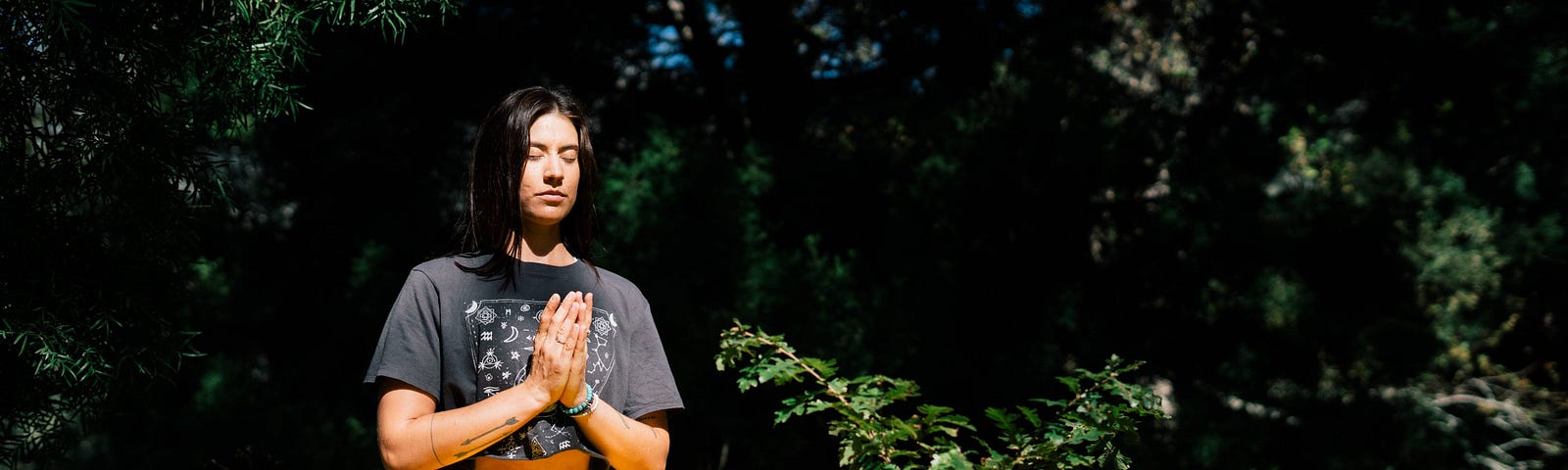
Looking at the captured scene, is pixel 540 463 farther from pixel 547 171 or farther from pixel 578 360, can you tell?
pixel 547 171

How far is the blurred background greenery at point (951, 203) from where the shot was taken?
5621 mm

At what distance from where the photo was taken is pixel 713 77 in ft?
23.0

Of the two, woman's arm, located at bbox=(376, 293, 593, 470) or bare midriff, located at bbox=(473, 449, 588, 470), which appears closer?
woman's arm, located at bbox=(376, 293, 593, 470)

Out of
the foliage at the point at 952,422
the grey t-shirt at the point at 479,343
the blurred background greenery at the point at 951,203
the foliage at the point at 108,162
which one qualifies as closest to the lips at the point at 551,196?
the grey t-shirt at the point at 479,343

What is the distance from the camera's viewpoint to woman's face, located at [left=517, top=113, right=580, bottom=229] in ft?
6.39

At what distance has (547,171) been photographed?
1.95 m

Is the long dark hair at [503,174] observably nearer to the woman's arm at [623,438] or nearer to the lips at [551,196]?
the lips at [551,196]

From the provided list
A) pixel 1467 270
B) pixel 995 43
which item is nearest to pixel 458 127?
pixel 995 43

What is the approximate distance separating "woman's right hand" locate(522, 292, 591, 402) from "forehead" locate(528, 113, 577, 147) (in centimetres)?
39

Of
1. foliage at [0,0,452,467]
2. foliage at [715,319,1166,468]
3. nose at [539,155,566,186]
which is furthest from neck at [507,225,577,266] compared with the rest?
foliage at [0,0,452,467]

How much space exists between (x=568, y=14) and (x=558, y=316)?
17.8 feet

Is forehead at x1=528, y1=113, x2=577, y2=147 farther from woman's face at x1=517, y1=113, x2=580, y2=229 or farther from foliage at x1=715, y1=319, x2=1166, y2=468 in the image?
foliage at x1=715, y1=319, x2=1166, y2=468

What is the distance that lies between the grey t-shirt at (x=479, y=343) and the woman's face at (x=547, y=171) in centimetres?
12

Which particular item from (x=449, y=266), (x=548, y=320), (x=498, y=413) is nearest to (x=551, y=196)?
(x=449, y=266)
